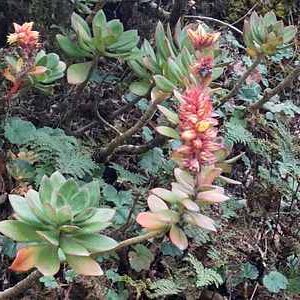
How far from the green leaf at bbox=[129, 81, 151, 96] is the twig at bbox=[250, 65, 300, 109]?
0.41 metres

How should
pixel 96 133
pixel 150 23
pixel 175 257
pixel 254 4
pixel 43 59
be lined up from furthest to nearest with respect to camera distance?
pixel 254 4, pixel 150 23, pixel 96 133, pixel 175 257, pixel 43 59

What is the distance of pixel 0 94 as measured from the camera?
1.76 m

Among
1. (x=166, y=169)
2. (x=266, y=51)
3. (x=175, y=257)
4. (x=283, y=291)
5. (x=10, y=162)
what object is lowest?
(x=283, y=291)

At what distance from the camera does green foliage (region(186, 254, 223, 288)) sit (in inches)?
61.8

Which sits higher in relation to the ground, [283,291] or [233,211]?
[233,211]

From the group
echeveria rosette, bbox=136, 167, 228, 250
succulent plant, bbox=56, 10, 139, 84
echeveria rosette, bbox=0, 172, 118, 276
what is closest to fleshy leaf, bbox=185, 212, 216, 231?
echeveria rosette, bbox=136, 167, 228, 250

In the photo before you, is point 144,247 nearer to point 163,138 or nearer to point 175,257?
point 175,257

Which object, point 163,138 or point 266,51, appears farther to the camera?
point 163,138

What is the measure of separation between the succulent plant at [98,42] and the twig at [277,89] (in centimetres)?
46

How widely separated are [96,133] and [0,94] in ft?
1.03

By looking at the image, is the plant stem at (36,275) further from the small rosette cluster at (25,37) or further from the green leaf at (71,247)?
the small rosette cluster at (25,37)

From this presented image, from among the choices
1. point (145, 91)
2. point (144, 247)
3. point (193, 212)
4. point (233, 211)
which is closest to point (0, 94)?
point (145, 91)

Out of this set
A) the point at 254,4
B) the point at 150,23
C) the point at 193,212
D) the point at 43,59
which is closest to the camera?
the point at 193,212

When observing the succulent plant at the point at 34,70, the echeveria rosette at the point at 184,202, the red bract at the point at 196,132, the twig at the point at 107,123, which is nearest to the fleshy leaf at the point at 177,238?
the echeveria rosette at the point at 184,202
